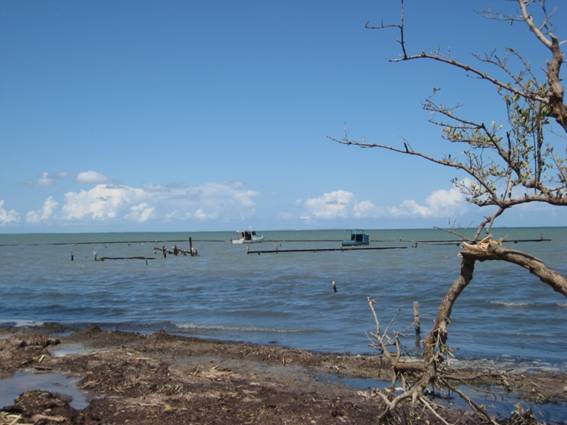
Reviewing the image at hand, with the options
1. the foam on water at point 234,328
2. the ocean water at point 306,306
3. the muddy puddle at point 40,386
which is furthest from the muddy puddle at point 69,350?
the foam on water at point 234,328

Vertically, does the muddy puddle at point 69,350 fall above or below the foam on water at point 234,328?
above

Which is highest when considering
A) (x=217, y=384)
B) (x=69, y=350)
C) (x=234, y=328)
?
(x=217, y=384)

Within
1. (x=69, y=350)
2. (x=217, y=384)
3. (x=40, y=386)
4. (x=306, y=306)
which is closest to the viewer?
(x=40, y=386)

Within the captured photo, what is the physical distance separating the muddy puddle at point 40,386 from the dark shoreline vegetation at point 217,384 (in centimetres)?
12

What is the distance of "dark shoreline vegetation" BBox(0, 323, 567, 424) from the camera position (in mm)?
10211

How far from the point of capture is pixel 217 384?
1280cm

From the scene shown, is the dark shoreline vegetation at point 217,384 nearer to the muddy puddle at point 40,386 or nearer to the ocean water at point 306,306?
the muddy puddle at point 40,386

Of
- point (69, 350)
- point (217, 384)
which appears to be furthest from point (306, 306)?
point (217, 384)

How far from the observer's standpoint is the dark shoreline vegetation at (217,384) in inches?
402

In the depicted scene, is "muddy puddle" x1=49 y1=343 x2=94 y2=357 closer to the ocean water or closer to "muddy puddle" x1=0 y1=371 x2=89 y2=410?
"muddy puddle" x1=0 y1=371 x2=89 y2=410

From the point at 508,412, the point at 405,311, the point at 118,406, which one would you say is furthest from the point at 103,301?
the point at 508,412

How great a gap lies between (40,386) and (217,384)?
3.87 metres

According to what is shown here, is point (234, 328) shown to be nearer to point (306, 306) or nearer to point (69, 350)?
point (306, 306)

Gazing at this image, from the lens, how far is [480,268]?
167 feet
